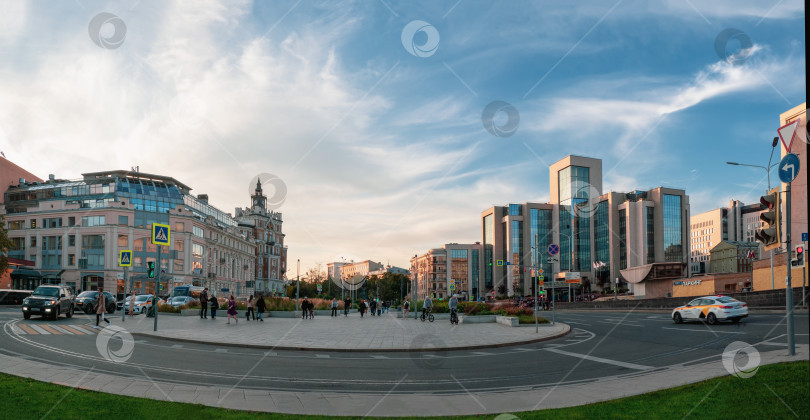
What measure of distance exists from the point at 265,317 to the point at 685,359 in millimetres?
29992

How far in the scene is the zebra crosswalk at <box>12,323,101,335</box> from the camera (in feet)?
70.4

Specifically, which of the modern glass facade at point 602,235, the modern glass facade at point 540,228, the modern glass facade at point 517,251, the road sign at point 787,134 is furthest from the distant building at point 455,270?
the road sign at point 787,134

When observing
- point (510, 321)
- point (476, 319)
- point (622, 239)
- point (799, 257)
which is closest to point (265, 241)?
point (622, 239)

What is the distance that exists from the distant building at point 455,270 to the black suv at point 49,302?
103 meters

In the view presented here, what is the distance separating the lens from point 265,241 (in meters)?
138

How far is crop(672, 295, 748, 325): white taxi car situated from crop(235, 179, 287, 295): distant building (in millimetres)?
113964

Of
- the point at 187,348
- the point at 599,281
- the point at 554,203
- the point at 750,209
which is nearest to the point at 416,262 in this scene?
the point at 554,203

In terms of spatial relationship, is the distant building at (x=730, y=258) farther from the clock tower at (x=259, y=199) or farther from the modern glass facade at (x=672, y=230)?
the clock tower at (x=259, y=199)

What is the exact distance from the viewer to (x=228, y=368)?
14078 millimetres

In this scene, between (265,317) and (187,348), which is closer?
(187,348)

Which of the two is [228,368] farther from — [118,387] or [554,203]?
[554,203]

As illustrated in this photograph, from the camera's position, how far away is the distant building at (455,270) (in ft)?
484

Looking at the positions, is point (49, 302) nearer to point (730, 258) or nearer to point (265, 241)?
point (265, 241)

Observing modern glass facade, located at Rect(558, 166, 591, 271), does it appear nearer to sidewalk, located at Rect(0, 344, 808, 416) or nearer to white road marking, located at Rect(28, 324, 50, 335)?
white road marking, located at Rect(28, 324, 50, 335)
